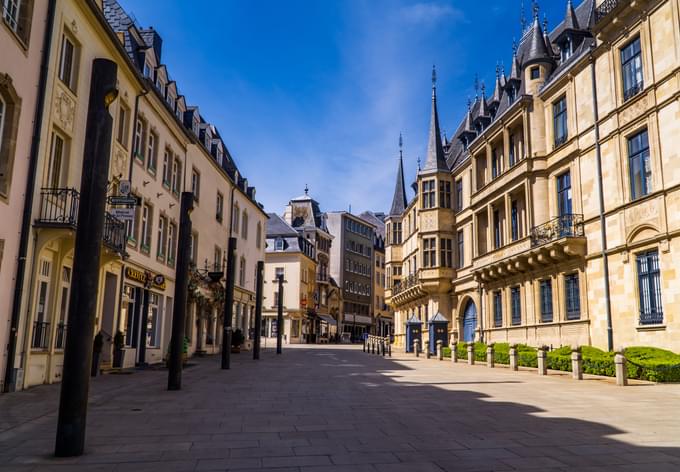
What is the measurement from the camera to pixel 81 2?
1536 cm

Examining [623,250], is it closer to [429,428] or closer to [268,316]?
[429,428]

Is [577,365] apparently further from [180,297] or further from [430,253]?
[430,253]

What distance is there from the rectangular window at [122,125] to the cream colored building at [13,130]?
19.6ft

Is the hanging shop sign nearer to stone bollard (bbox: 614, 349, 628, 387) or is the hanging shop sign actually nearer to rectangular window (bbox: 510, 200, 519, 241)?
stone bollard (bbox: 614, 349, 628, 387)

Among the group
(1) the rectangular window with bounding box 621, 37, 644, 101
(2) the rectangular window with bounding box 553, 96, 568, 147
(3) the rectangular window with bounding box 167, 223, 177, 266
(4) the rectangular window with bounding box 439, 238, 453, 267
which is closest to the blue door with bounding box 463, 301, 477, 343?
(4) the rectangular window with bounding box 439, 238, 453, 267

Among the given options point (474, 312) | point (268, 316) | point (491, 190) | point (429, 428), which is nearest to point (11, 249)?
point (429, 428)

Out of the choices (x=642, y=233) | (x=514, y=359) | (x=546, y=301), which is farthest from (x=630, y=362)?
(x=546, y=301)

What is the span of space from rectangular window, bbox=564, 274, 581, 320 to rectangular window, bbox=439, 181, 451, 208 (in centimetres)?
1593

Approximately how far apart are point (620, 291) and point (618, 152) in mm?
5259

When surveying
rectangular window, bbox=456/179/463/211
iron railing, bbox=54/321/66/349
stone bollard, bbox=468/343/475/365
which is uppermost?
rectangular window, bbox=456/179/463/211

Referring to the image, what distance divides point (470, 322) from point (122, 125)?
25791mm

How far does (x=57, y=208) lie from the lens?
14.3 m

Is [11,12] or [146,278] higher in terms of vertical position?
[11,12]

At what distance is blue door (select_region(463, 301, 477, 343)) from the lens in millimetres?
36781
